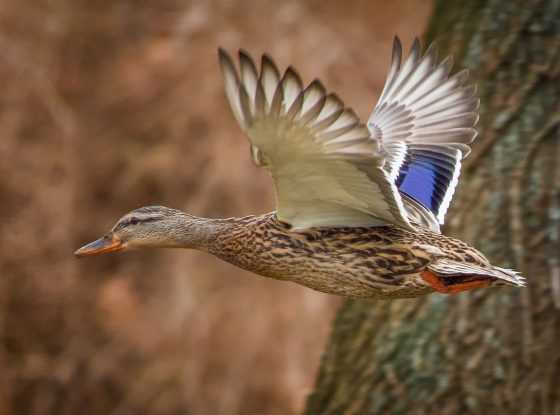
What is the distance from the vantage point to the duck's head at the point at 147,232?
468 cm

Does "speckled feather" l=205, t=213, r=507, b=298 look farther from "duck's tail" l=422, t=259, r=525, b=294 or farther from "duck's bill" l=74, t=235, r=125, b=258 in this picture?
"duck's bill" l=74, t=235, r=125, b=258

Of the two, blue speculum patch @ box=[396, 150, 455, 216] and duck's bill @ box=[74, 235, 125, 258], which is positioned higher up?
blue speculum patch @ box=[396, 150, 455, 216]

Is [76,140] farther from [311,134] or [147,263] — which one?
[311,134]

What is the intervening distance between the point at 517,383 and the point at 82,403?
15.3ft

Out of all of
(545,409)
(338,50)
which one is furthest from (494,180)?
(338,50)

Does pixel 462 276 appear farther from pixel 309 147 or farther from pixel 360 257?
pixel 309 147

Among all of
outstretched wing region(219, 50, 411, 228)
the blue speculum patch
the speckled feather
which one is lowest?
the speckled feather

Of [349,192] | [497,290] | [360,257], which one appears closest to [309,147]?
[349,192]

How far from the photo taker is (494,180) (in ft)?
17.3

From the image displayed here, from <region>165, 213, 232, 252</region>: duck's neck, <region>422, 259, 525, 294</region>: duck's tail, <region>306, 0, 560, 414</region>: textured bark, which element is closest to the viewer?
<region>422, 259, 525, 294</region>: duck's tail

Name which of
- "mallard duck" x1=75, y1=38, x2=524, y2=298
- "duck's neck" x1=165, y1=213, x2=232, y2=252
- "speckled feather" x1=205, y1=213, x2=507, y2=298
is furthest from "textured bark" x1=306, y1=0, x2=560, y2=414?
"duck's neck" x1=165, y1=213, x2=232, y2=252

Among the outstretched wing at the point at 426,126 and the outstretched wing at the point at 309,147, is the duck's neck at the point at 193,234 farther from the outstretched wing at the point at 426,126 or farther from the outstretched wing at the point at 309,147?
the outstretched wing at the point at 426,126

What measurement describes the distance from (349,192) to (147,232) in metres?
0.87

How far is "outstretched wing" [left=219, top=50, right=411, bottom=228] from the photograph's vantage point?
3.70 m
